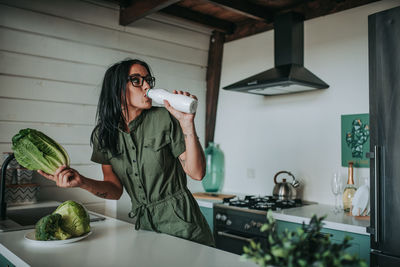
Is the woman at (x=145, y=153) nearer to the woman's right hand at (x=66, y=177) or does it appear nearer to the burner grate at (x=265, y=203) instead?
the woman's right hand at (x=66, y=177)

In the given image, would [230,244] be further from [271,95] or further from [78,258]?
[78,258]

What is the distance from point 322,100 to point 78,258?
2.44 meters

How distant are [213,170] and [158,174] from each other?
6.54 ft

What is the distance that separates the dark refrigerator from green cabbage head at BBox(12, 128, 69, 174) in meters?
1.58

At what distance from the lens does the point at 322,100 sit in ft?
10.2

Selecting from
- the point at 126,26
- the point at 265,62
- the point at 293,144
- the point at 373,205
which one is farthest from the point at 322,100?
the point at 126,26

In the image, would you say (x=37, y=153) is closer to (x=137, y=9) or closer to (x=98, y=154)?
(x=98, y=154)

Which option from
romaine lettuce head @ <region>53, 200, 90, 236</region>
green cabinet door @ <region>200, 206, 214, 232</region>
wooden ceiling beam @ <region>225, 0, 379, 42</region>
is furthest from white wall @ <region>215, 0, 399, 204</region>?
romaine lettuce head @ <region>53, 200, 90, 236</region>

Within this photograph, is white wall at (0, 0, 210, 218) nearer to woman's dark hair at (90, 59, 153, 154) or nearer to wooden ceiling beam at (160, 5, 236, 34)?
wooden ceiling beam at (160, 5, 236, 34)

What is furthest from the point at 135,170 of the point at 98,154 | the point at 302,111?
the point at 302,111

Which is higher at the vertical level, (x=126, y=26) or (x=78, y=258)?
(x=126, y=26)

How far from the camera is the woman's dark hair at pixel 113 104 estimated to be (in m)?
1.71

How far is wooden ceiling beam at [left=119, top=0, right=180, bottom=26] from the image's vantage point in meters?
2.87

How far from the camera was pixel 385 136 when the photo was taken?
197cm
